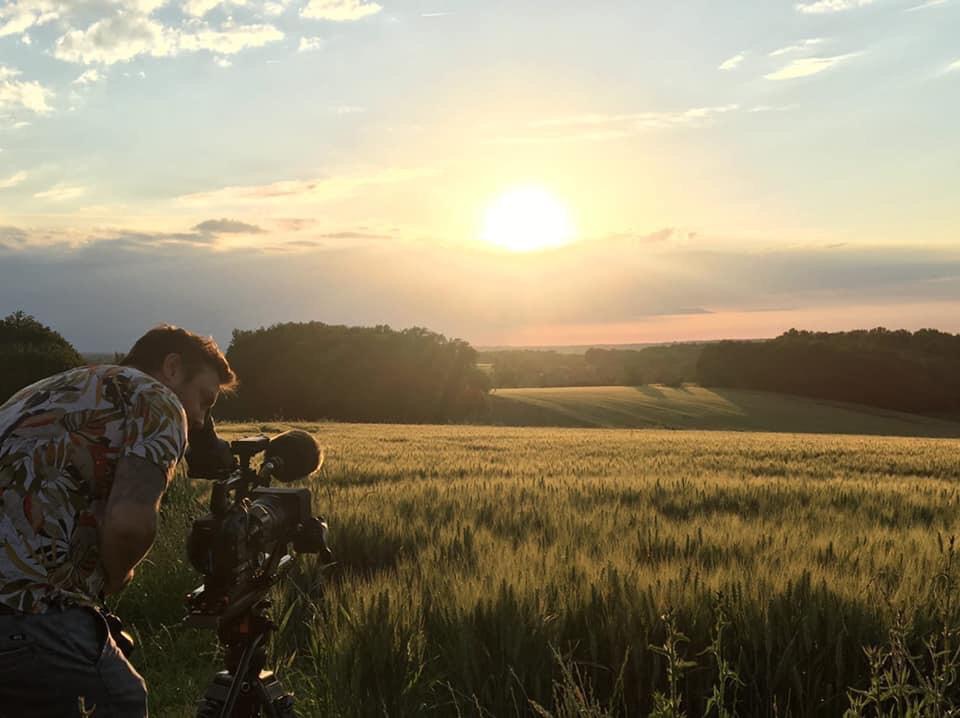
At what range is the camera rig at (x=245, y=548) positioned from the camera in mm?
2572

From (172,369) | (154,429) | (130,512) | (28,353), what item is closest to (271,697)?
(130,512)

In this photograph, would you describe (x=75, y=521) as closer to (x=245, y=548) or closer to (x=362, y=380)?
(x=245, y=548)

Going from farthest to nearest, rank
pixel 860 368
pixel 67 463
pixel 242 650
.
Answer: pixel 860 368, pixel 242 650, pixel 67 463

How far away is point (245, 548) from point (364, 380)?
64354 mm

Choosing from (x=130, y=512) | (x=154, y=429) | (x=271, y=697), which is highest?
(x=154, y=429)

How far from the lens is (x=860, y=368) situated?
7806cm

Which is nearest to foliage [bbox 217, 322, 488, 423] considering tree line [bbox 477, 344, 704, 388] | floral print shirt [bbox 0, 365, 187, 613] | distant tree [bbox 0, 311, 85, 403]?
tree line [bbox 477, 344, 704, 388]

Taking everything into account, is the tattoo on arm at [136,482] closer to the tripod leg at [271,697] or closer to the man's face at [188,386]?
the man's face at [188,386]

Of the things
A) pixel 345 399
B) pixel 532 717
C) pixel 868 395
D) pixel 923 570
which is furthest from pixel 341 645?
pixel 868 395

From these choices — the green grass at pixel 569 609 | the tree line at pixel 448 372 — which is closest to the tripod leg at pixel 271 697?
the green grass at pixel 569 609

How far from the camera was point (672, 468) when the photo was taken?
36.9 feet

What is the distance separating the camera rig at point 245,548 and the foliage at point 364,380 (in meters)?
61.2

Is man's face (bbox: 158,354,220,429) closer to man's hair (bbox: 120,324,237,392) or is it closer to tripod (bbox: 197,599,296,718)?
man's hair (bbox: 120,324,237,392)

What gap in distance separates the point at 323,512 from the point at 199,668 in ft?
5.85
